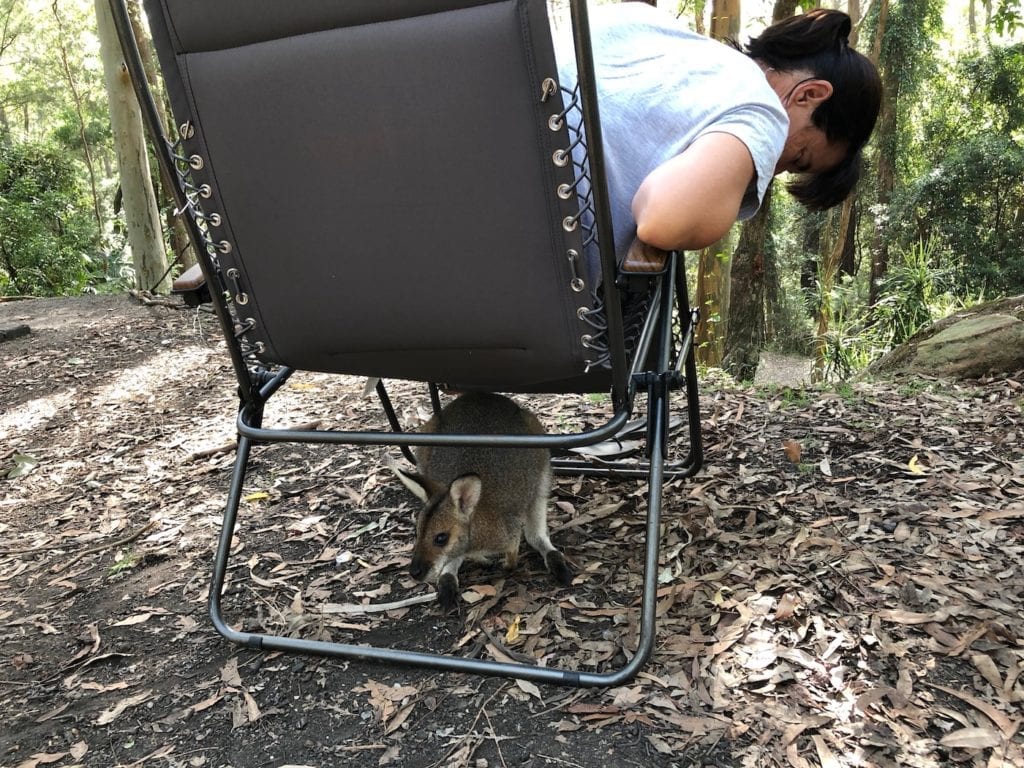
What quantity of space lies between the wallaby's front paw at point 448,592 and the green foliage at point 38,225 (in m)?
13.3

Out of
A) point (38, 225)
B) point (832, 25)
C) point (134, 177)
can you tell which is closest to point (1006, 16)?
point (832, 25)

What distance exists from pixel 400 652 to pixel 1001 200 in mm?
18341

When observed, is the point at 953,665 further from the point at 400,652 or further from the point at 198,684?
the point at 198,684

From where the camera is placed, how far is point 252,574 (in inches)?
105

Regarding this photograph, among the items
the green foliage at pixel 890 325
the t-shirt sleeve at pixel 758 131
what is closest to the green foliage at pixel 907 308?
the green foliage at pixel 890 325

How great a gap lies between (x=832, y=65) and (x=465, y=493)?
5.55ft

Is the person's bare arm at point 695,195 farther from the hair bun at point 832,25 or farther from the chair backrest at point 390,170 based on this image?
the hair bun at point 832,25

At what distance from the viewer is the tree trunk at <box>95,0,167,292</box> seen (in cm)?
870

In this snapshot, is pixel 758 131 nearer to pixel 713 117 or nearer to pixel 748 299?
pixel 713 117

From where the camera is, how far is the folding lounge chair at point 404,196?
1529 mm

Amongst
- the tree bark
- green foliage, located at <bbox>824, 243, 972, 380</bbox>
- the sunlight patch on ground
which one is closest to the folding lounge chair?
the sunlight patch on ground

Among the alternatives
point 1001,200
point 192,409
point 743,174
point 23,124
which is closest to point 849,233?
point 1001,200

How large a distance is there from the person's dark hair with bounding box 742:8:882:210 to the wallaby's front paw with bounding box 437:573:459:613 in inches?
69.5

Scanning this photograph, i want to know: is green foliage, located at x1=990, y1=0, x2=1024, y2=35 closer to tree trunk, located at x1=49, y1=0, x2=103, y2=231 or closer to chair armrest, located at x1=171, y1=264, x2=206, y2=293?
chair armrest, located at x1=171, y1=264, x2=206, y2=293
